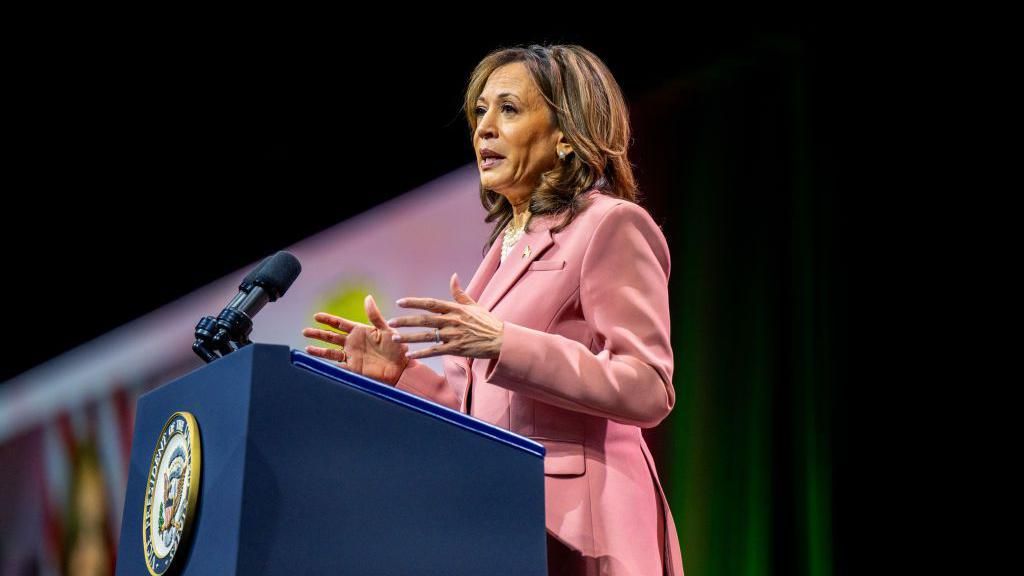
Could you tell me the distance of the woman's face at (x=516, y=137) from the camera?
1684mm

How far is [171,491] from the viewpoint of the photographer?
1091 mm

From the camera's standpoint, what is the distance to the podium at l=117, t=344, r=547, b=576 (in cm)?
96

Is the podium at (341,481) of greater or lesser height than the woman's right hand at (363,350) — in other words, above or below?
below

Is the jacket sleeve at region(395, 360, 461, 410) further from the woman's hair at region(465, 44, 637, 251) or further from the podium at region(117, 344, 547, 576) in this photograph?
the podium at region(117, 344, 547, 576)

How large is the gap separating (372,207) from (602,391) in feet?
6.86

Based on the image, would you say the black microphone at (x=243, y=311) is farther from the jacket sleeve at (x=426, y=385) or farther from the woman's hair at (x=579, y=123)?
the woman's hair at (x=579, y=123)

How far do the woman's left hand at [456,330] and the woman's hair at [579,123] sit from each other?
0.40m

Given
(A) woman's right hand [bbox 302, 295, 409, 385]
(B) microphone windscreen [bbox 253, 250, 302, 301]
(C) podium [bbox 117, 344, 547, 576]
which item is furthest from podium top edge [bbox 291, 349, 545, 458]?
(A) woman's right hand [bbox 302, 295, 409, 385]

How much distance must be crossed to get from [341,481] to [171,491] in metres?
0.22

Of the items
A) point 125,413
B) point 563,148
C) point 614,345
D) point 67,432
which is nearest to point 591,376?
point 614,345

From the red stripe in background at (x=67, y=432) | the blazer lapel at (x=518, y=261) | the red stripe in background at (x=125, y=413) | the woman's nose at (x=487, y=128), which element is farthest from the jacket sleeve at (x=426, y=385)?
the red stripe in background at (x=67, y=432)

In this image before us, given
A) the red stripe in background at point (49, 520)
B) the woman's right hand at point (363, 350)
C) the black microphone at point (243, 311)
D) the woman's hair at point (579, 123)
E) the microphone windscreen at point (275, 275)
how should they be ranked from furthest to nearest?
1. the red stripe in background at point (49, 520)
2. the woman's hair at point (579, 123)
3. the woman's right hand at point (363, 350)
4. the microphone windscreen at point (275, 275)
5. the black microphone at point (243, 311)

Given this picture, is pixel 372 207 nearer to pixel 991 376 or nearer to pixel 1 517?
pixel 1 517

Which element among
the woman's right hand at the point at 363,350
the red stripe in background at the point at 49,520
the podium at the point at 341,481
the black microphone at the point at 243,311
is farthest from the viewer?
the red stripe in background at the point at 49,520
